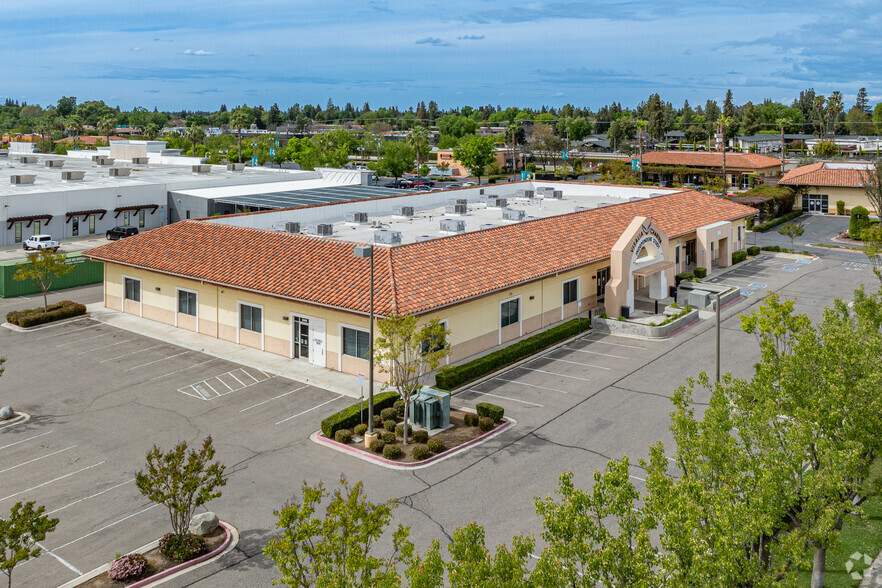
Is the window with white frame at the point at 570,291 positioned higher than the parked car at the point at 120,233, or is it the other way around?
the parked car at the point at 120,233

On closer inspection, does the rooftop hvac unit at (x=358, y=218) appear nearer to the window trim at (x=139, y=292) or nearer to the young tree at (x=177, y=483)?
the window trim at (x=139, y=292)

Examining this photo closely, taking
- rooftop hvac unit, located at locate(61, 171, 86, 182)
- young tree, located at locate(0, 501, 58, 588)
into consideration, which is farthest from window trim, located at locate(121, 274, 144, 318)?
rooftop hvac unit, located at locate(61, 171, 86, 182)

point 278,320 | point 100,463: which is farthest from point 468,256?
point 100,463

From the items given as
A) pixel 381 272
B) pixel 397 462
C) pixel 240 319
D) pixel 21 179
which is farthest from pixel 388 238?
pixel 21 179

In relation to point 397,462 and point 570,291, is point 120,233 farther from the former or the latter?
point 397,462

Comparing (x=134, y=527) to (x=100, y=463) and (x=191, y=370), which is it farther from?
(x=191, y=370)

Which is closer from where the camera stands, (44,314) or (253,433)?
(253,433)

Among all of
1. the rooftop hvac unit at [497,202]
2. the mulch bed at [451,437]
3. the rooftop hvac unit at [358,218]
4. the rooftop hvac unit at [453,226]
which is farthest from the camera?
the rooftop hvac unit at [497,202]

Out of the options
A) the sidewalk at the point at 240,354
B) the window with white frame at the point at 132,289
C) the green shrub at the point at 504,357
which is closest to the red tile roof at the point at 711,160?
the green shrub at the point at 504,357
